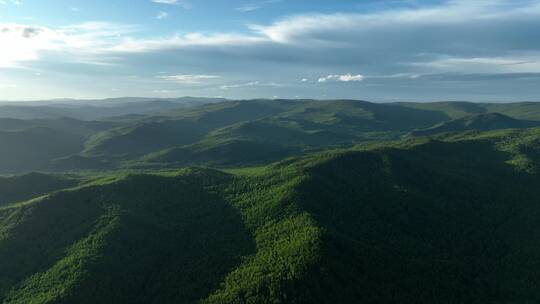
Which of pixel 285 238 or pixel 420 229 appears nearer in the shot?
pixel 285 238

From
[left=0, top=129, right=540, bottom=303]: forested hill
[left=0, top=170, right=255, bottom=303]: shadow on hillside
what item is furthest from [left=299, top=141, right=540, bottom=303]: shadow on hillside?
[left=0, top=170, right=255, bottom=303]: shadow on hillside

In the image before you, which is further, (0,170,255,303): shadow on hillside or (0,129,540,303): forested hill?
(0,170,255,303): shadow on hillside

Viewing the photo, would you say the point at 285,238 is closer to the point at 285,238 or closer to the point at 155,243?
the point at 285,238

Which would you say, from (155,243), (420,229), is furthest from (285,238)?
(420,229)

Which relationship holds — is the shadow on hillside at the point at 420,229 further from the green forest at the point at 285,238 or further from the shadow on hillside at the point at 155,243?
the shadow on hillside at the point at 155,243

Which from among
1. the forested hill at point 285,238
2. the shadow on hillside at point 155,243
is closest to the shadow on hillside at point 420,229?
the forested hill at point 285,238

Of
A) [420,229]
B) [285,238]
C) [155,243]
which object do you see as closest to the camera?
[285,238]

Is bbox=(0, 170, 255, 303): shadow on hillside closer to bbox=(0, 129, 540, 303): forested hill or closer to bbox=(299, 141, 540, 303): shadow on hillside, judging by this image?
bbox=(0, 129, 540, 303): forested hill

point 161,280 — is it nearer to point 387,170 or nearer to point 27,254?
point 27,254


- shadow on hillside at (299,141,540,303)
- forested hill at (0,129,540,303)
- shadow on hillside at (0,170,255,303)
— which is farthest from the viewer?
shadow on hillside at (0,170,255,303)
